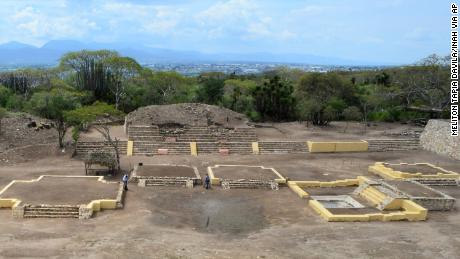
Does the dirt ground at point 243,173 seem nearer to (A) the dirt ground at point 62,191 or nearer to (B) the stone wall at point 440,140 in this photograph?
(A) the dirt ground at point 62,191

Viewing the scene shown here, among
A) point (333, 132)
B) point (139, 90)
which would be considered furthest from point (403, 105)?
point (139, 90)

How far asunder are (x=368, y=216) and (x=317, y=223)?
236cm

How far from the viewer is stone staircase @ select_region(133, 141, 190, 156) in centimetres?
3127

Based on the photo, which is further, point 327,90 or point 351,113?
point 327,90

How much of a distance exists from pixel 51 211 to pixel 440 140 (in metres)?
27.8

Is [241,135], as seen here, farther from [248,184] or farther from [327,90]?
[327,90]

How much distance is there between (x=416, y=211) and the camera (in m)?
20.3

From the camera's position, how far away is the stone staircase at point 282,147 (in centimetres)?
3347

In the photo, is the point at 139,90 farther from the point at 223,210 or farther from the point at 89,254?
the point at 89,254

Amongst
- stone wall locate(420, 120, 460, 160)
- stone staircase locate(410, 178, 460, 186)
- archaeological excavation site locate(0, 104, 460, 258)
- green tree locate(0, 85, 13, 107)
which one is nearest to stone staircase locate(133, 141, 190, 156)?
archaeological excavation site locate(0, 104, 460, 258)

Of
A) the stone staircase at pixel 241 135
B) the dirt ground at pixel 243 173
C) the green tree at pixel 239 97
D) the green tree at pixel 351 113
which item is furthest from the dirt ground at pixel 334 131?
the dirt ground at pixel 243 173

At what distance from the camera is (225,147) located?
108 ft

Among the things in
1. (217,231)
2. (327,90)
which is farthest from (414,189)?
(327,90)

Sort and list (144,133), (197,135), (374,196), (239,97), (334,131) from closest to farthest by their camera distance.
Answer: (374,196) < (144,133) < (197,135) < (334,131) < (239,97)
